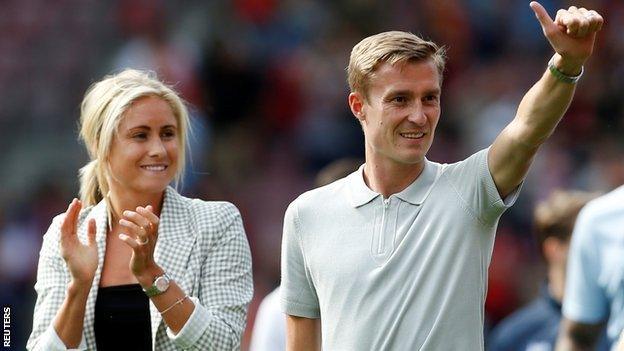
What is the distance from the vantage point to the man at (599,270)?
4984mm

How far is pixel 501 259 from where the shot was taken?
10688 millimetres

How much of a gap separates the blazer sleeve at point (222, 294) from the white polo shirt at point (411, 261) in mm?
383

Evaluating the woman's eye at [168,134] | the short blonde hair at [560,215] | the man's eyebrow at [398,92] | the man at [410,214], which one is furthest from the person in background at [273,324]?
the man's eyebrow at [398,92]

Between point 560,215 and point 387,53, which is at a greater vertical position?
point 387,53

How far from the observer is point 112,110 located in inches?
193

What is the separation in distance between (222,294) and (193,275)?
130 mm

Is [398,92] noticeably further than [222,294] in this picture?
No

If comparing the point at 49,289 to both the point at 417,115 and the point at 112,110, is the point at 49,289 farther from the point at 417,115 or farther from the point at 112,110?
the point at 417,115

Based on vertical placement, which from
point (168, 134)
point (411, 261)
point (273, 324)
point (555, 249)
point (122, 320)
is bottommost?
point (273, 324)

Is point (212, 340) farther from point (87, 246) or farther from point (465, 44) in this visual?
point (465, 44)

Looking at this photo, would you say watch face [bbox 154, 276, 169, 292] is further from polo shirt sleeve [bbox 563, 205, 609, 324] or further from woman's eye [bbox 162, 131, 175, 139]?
polo shirt sleeve [bbox 563, 205, 609, 324]

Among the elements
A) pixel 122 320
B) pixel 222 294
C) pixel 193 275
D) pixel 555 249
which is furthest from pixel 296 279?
pixel 555 249

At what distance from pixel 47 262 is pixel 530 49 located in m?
7.91

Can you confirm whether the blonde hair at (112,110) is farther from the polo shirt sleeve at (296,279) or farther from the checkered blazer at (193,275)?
the polo shirt sleeve at (296,279)
